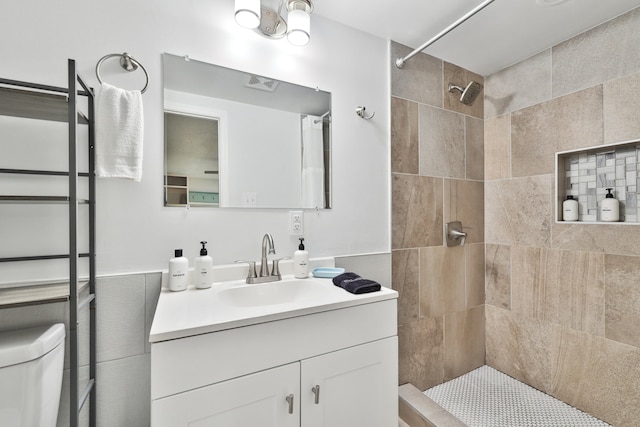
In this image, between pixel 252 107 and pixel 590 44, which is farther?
pixel 590 44

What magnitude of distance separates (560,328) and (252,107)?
2.15 metres

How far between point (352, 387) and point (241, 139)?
114cm

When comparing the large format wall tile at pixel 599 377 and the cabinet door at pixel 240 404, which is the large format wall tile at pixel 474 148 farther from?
the cabinet door at pixel 240 404

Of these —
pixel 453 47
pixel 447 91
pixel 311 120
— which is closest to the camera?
pixel 311 120

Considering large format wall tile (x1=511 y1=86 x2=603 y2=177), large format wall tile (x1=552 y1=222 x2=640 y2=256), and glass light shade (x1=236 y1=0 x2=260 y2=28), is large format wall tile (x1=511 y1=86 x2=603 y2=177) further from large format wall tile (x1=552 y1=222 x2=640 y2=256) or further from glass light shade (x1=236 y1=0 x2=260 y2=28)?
glass light shade (x1=236 y1=0 x2=260 y2=28)

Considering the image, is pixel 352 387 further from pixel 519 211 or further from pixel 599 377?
pixel 519 211

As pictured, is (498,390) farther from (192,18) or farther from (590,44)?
(192,18)

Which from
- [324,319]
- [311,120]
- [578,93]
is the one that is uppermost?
[578,93]

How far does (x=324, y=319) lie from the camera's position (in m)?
1.04

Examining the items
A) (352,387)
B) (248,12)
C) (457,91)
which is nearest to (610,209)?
(457,91)

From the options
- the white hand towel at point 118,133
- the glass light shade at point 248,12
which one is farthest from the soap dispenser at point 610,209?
the white hand towel at point 118,133

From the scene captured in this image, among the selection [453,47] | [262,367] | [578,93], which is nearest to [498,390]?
[262,367]

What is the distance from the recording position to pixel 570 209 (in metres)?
1.72

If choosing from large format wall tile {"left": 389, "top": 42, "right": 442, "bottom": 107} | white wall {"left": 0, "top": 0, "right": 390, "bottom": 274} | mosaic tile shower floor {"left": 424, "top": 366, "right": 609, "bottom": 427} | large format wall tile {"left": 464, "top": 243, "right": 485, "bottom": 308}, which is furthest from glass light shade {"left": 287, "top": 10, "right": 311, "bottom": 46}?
mosaic tile shower floor {"left": 424, "top": 366, "right": 609, "bottom": 427}
